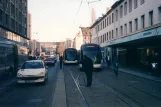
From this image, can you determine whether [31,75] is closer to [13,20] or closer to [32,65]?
[32,65]

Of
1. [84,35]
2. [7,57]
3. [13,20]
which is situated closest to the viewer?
[7,57]

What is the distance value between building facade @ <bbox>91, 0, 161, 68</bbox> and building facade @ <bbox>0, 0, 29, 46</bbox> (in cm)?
1477

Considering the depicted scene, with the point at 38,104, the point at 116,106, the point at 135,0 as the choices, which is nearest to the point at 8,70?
the point at 38,104

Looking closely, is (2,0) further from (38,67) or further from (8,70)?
(38,67)

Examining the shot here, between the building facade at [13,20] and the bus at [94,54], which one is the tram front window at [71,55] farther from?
the bus at [94,54]

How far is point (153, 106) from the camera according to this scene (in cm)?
851

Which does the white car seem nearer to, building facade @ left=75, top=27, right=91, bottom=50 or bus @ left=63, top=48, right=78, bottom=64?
bus @ left=63, top=48, right=78, bottom=64

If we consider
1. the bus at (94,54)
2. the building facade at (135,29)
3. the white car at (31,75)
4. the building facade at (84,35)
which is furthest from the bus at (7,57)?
the building facade at (84,35)

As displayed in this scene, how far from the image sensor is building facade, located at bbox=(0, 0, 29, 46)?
36.1 metres

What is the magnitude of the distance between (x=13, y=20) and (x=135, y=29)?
25.8 metres

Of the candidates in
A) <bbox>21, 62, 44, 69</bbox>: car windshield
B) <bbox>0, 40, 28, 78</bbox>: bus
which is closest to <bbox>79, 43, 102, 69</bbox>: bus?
Answer: <bbox>0, 40, 28, 78</bbox>: bus

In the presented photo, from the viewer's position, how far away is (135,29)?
106ft

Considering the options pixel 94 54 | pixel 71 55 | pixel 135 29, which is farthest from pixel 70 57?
pixel 94 54

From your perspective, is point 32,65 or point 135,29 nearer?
point 32,65
